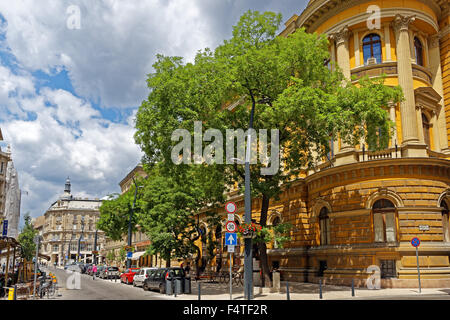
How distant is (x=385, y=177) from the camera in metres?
24.4

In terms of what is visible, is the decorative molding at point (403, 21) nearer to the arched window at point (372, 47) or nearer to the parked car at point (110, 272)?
the arched window at point (372, 47)

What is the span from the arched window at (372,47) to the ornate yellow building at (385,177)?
64mm

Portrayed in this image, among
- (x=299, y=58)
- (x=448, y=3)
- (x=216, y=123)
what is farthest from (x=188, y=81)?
(x=448, y=3)

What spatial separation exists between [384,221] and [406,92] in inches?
328

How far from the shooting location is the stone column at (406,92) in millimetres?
25000

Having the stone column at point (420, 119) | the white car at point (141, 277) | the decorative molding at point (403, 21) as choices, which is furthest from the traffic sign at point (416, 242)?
the white car at point (141, 277)

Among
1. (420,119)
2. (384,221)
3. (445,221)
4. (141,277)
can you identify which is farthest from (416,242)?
(141,277)

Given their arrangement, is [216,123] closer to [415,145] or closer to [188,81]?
[188,81]

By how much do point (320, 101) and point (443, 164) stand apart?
9650 mm

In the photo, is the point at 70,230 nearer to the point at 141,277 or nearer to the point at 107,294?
the point at 141,277

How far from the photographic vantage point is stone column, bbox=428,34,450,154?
1110 inches

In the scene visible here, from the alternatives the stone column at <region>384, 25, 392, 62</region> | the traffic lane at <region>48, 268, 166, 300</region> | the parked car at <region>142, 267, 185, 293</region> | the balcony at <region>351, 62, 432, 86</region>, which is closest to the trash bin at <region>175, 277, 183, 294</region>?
the parked car at <region>142, 267, 185, 293</region>

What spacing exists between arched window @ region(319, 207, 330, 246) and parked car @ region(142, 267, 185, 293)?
9445mm

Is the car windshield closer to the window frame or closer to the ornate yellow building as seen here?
the ornate yellow building
